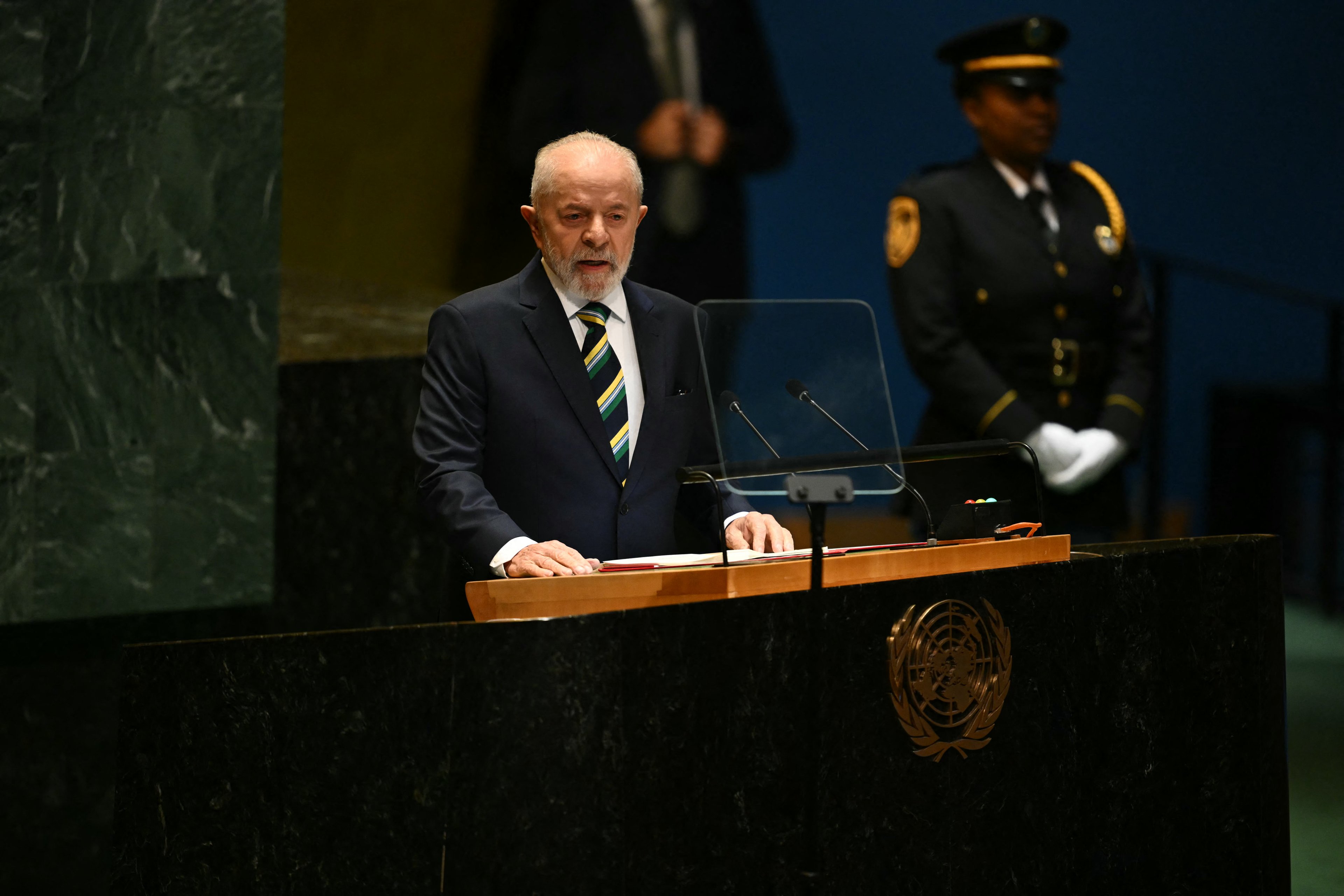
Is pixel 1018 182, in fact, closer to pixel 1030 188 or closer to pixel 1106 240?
pixel 1030 188

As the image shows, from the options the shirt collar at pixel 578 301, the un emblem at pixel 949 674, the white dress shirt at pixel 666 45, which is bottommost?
the un emblem at pixel 949 674

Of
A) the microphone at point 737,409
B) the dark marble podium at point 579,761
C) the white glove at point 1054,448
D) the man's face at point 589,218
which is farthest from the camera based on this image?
the white glove at point 1054,448

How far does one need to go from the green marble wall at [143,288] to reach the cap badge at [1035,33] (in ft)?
6.87

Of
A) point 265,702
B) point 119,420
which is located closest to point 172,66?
point 119,420

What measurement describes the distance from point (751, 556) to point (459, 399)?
0.58 meters

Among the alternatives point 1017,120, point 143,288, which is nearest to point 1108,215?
point 1017,120

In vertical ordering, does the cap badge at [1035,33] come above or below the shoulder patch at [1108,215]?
above

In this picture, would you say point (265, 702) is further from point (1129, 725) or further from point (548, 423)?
point (1129, 725)

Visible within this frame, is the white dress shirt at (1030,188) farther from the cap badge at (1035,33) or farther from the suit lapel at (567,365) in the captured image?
the suit lapel at (567,365)

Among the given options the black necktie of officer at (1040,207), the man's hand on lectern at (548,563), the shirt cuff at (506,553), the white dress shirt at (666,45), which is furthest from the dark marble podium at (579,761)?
the white dress shirt at (666,45)

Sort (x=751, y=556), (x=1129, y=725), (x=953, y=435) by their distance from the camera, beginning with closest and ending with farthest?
(x=751, y=556)
(x=1129, y=725)
(x=953, y=435)

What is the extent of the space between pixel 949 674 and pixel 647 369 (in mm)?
708

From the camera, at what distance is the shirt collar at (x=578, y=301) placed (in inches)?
93.5

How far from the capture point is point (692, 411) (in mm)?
2379
